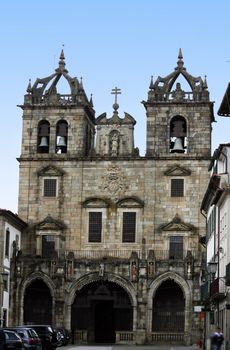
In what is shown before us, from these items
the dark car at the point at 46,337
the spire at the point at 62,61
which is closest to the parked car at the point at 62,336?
the dark car at the point at 46,337

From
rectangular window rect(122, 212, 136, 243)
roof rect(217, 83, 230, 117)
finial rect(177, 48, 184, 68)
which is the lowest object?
rectangular window rect(122, 212, 136, 243)

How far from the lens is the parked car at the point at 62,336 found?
199 ft

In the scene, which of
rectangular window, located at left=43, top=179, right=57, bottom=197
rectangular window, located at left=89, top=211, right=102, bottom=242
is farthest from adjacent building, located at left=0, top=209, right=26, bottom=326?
rectangular window, located at left=89, top=211, right=102, bottom=242

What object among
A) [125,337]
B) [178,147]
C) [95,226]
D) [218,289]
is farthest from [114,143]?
[218,289]

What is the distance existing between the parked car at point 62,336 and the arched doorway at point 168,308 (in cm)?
761

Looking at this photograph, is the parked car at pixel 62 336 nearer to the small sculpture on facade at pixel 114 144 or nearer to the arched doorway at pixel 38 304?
the arched doorway at pixel 38 304

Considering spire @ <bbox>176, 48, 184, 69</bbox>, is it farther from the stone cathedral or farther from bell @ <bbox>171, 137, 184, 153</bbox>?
bell @ <bbox>171, 137, 184, 153</bbox>

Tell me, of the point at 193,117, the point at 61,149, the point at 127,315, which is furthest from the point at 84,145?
the point at 127,315

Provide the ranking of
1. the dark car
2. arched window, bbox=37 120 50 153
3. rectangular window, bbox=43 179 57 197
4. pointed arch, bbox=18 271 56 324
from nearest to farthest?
the dark car < pointed arch, bbox=18 271 56 324 < rectangular window, bbox=43 179 57 197 < arched window, bbox=37 120 50 153

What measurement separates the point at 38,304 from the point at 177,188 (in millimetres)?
14015

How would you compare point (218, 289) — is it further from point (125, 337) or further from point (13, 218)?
point (13, 218)

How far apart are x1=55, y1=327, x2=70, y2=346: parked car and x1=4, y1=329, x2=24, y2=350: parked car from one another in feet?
65.3

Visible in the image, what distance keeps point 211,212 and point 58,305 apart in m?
14.9

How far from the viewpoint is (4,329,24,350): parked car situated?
39009 millimetres
